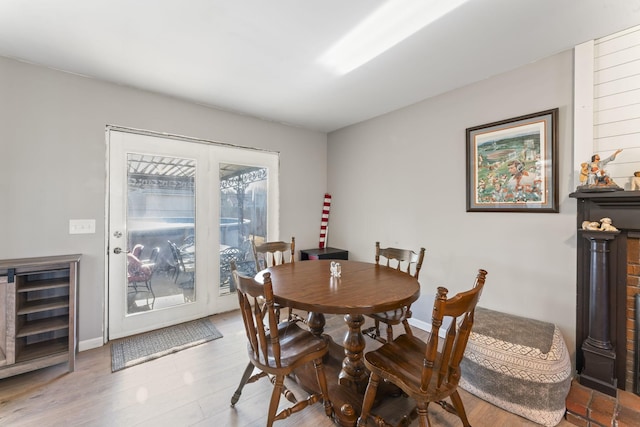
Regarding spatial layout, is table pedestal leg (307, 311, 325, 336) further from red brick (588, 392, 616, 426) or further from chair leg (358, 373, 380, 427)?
red brick (588, 392, 616, 426)

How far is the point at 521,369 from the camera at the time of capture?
1712 millimetres

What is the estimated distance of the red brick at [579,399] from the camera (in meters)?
1.70

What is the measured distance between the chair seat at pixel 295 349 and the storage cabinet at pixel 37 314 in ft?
5.75

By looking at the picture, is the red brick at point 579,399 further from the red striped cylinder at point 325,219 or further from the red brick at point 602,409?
the red striped cylinder at point 325,219

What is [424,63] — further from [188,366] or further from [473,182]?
[188,366]

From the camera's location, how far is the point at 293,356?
1.50 m

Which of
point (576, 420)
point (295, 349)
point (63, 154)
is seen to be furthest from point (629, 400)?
point (63, 154)

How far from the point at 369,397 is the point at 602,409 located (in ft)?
5.11

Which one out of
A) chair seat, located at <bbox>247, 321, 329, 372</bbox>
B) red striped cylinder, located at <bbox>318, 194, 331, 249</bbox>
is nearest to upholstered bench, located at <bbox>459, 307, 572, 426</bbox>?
chair seat, located at <bbox>247, 321, 329, 372</bbox>

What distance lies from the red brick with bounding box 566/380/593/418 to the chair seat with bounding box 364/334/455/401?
1.08 m

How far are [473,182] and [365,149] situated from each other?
1542mm

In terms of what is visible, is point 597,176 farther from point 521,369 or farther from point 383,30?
point 383,30

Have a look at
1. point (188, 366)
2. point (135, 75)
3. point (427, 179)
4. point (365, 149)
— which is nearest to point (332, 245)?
point (365, 149)

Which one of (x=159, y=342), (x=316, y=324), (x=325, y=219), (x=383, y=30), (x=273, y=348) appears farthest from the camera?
(x=325, y=219)
